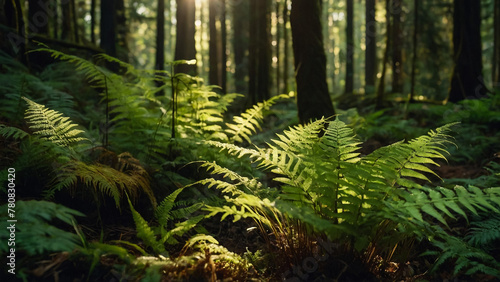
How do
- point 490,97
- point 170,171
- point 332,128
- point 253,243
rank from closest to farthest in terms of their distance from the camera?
point 332,128 < point 253,243 < point 170,171 < point 490,97

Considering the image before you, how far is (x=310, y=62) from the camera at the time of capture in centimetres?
511

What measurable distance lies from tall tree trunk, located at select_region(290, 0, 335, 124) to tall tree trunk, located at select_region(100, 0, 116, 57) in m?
5.01

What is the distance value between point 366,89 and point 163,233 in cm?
1441

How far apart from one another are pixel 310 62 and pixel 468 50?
6.13 metres

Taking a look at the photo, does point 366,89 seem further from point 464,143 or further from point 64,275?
point 64,275

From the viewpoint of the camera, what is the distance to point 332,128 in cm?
271

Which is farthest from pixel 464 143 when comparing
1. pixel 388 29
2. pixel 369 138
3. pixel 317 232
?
pixel 317 232

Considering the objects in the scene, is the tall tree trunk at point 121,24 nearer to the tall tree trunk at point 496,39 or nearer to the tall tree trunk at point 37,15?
the tall tree trunk at point 37,15

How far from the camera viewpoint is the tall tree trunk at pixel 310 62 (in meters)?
5.05

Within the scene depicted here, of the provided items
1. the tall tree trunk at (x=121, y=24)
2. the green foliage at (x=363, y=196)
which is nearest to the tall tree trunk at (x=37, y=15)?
the tall tree trunk at (x=121, y=24)

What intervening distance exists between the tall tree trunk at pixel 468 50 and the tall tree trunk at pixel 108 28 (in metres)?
8.83

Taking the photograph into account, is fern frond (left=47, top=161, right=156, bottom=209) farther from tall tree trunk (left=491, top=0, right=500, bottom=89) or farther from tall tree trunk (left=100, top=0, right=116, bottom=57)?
tall tree trunk (left=491, top=0, right=500, bottom=89)

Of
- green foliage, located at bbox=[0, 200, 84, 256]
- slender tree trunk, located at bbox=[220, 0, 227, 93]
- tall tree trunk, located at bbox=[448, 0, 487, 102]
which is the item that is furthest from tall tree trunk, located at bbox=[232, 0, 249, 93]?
green foliage, located at bbox=[0, 200, 84, 256]

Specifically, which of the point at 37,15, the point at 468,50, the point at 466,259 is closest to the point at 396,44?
the point at 468,50
